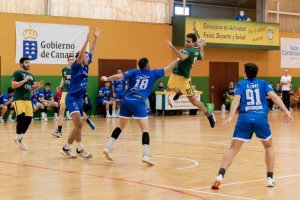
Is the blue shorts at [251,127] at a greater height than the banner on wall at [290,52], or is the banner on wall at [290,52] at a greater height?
the banner on wall at [290,52]

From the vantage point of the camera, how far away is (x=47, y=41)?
1006 inches

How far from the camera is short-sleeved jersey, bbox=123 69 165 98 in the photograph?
11.1 meters

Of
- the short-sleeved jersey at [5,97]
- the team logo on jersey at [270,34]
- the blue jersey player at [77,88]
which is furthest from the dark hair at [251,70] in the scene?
the team logo on jersey at [270,34]

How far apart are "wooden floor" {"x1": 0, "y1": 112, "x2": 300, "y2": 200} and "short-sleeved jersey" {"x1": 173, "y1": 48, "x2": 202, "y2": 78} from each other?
1.80 meters

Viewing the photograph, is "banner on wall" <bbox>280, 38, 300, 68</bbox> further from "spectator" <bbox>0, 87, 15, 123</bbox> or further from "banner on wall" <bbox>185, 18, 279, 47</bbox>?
"spectator" <bbox>0, 87, 15, 123</bbox>

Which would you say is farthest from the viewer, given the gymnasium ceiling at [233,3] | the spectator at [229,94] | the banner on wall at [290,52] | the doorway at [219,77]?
the gymnasium ceiling at [233,3]

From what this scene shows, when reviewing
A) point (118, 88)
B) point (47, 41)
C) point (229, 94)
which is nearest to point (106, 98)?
point (118, 88)

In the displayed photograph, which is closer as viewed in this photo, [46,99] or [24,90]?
[24,90]

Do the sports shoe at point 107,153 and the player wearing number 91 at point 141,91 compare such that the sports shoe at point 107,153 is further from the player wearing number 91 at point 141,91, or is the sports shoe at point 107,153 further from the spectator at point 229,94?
the spectator at point 229,94

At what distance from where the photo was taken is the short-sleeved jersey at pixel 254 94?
29.1ft

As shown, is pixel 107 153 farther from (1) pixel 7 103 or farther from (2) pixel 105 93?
(2) pixel 105 93

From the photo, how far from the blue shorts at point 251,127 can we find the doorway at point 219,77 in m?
22.9

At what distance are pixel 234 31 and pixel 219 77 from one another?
255cm

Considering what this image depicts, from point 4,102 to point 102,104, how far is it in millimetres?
4759
